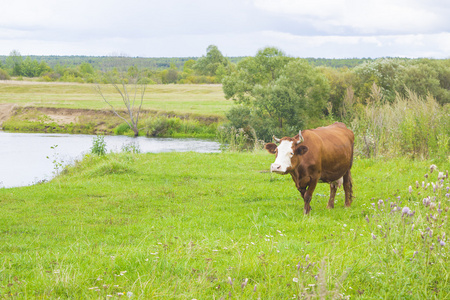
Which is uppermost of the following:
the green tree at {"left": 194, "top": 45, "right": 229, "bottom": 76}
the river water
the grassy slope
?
the green tree at {"left": 194, "top": 45, "right": 229, "bottom": 76}

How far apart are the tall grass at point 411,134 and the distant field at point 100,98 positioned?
30.7m

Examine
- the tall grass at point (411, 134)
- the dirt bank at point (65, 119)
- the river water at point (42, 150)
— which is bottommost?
the river water at point (42, 150)

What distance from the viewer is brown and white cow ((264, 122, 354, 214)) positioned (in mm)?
7586

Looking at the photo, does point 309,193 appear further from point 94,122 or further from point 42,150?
point 94,122

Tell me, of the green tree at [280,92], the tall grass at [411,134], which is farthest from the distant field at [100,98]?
the tall grass at [411,134]

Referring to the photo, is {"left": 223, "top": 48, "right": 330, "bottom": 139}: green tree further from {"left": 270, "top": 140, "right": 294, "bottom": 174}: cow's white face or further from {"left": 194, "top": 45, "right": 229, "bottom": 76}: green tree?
{"left": 194, "top": 45, "right": 229, "bottom": 76}: green tree

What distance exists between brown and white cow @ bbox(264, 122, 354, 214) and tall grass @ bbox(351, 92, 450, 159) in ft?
16.5

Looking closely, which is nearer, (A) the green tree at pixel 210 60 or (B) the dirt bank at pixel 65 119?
(B) the dirt bank at pixel 65 119

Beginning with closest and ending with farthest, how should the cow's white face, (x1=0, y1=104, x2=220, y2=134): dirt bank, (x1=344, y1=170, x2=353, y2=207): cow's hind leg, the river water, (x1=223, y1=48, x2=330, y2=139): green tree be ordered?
the cow's white face, (x1=344, y1=170, x2=353, y2=207): cow's hind leg, the river water, (x1=223, y1=48, x2=330, y2=139): green tree, (x1=0, y1=104, x2=220, y2=134): dirt bank

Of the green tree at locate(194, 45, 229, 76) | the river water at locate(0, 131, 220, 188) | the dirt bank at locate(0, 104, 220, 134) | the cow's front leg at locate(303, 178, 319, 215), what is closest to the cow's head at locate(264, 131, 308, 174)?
the cow's front leg at locate(303, 178, 319, 215)

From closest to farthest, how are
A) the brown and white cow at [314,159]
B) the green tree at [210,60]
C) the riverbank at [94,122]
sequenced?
the brown and white cow at [314,159] → the riverbank at [94,122] → the green tree at [210,60]

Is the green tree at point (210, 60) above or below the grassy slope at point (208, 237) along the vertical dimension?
above

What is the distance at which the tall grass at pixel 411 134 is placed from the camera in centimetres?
1320

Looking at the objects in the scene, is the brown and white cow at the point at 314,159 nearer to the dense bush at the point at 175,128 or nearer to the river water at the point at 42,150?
the river water at the point at 42,150
